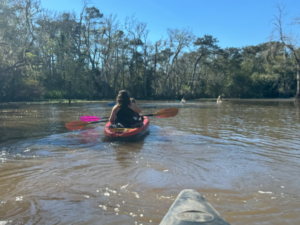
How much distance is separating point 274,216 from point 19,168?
380 cm

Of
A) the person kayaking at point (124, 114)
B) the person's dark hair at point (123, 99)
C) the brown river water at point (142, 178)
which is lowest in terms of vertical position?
the brown river water at point (142, 178)

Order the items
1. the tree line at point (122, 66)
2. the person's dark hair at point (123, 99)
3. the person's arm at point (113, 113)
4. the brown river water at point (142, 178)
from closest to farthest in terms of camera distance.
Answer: the brown river water at point (142, 178), the person's dark hair at point (123, 99), the person's arm at point (113, 113), the tree line at point (122, 66)

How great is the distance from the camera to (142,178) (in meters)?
3.56

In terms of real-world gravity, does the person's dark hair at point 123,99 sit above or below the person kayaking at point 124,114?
above

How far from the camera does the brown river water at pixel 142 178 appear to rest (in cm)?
253

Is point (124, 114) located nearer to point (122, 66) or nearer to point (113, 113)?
point (113, 113)

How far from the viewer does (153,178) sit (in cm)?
356

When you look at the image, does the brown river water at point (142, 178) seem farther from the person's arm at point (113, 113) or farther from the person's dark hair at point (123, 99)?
the person's dark hair at point (123, 99)

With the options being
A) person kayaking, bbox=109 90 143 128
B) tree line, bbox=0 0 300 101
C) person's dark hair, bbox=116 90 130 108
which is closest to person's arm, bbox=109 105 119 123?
person kayaking, bbox=109 90 143 128

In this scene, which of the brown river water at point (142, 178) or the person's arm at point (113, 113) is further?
the person's arm at point (113, 113)

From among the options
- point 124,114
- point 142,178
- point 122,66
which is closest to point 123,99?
point 124,114

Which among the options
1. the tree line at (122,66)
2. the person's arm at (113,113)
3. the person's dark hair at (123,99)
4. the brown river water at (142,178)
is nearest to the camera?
the brown river water at (142,178)

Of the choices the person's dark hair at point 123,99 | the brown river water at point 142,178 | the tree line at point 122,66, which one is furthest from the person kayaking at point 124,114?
the tree line at point 122,66

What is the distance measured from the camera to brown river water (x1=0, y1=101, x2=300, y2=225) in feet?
8.29
